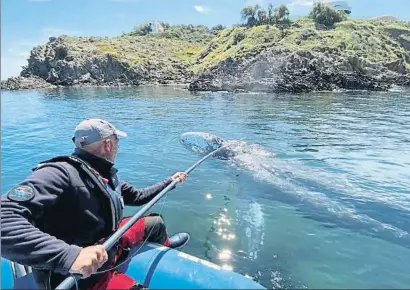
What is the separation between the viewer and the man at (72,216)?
326cm

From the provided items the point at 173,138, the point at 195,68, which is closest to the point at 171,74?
the point at 195,68

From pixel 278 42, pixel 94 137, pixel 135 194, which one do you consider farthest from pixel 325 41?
pixel 94 137

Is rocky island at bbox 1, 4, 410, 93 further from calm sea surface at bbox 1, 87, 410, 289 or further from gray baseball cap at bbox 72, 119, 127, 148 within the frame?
A: gray baseball cap at bbox 72, 119, 127, 148

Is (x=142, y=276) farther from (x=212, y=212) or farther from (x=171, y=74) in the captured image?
(x=171, y=74)

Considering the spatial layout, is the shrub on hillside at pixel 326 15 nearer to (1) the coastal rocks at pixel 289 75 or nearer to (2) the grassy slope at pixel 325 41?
(2) the grassy slope at pixel 325 41

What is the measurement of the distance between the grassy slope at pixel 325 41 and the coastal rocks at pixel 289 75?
681 centimetres

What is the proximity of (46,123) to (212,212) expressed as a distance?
18567 mm

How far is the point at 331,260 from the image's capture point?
6449mm

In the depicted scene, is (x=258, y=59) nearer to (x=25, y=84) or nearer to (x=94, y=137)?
(x=25, y=84)

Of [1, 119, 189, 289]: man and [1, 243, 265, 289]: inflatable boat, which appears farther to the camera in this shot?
[1, 243, 265, 289]: inflatable boat

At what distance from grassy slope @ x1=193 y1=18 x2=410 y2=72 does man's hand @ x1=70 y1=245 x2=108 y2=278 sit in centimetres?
5913

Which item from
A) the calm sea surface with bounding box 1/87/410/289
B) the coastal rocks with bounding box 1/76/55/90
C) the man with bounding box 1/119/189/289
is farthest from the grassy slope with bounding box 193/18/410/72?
the man with bounding box 1/119/189/289

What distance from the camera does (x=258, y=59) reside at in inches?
2178

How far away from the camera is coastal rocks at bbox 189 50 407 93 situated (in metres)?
48.1
